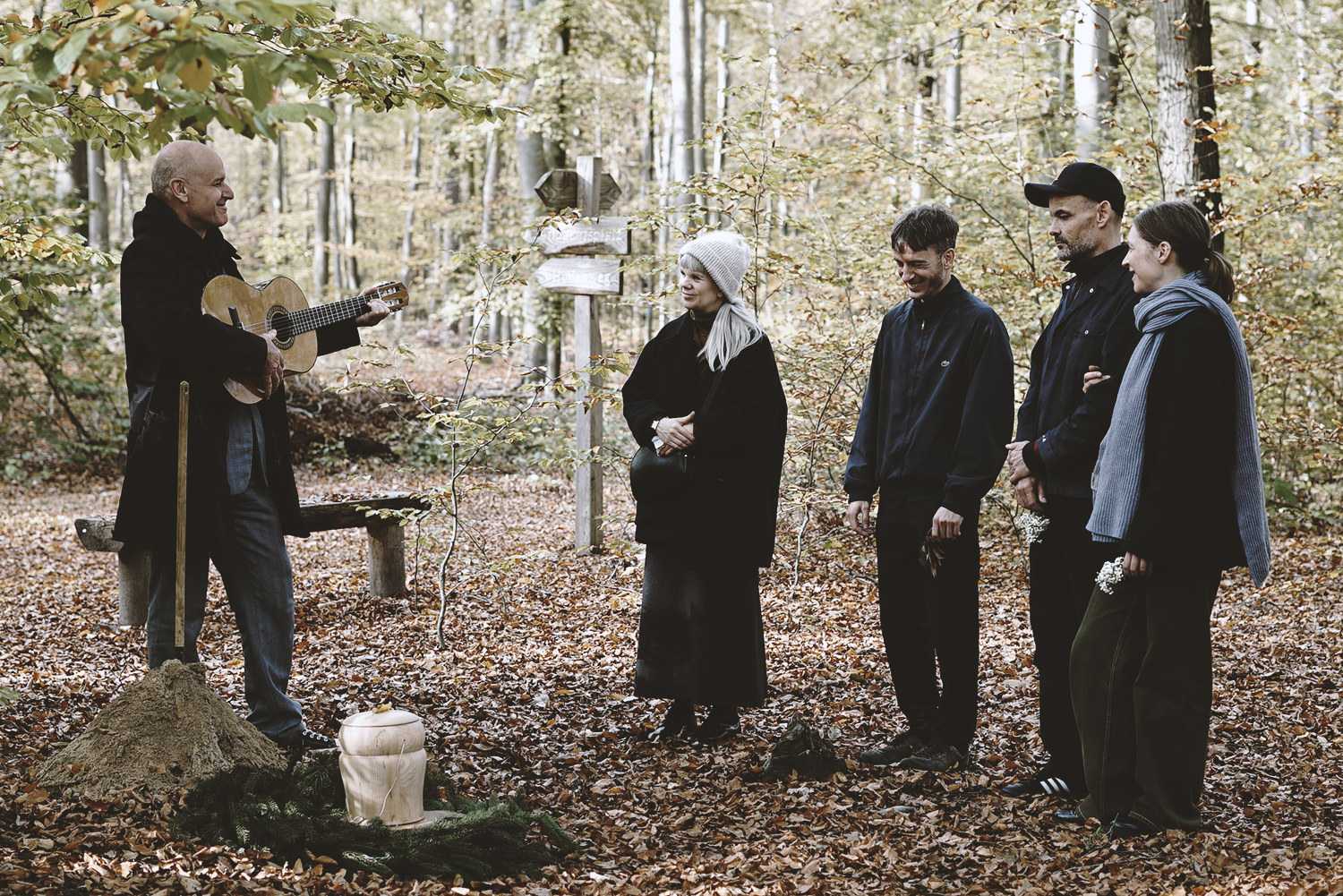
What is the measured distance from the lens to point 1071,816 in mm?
3697

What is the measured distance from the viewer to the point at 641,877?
10.8 ft

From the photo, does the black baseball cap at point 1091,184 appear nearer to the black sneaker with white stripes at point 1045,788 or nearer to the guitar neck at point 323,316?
the black sneaker with white stripes at point 1045,788

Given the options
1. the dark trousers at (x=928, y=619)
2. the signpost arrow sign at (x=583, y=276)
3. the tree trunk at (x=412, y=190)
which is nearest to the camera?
the dark trousers at (x=928, y=619)

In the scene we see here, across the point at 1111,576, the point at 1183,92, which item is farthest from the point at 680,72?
the point at 1111,576

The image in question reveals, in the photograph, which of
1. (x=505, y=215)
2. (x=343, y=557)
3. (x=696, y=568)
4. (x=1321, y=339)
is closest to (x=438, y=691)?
(x=696, y=568)

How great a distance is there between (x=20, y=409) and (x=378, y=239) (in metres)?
20.9

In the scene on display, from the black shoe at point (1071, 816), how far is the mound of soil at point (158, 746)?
2532mm

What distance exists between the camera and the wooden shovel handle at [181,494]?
3.86 meters

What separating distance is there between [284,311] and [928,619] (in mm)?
2655

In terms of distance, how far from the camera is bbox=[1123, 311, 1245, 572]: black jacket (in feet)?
10.9

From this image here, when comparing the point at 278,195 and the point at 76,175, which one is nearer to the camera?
the point at 76,175

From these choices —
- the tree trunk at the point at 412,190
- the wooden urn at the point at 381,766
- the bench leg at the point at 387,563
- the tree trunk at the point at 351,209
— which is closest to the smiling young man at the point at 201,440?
the wooden urn at the point at 381,766

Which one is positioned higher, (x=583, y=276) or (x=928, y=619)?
(x=583, y=276)

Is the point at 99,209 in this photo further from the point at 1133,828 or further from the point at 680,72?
the point at 1133,828
